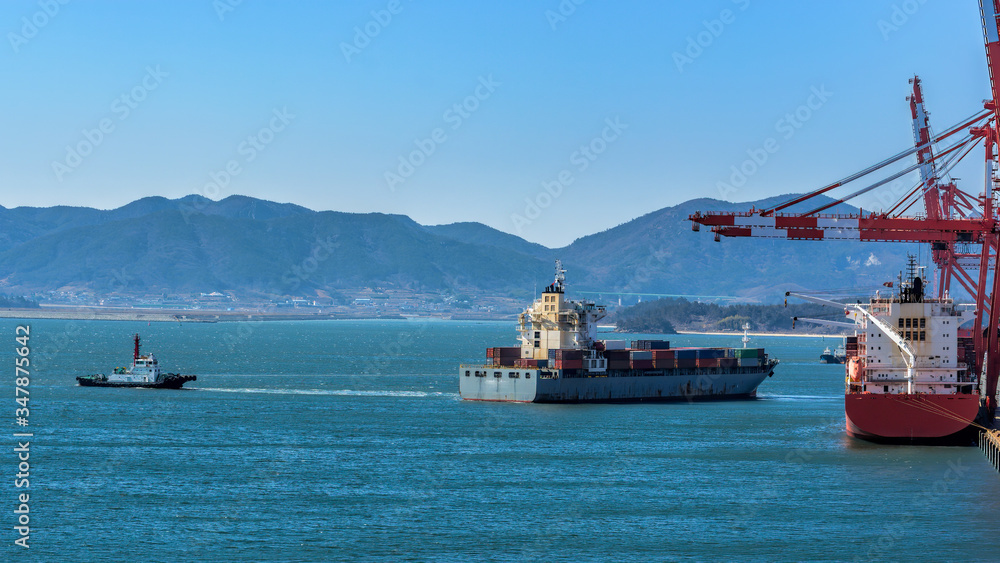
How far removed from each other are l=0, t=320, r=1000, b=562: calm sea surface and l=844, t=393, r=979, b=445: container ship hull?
3.02 feet

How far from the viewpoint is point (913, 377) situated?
6066 cm

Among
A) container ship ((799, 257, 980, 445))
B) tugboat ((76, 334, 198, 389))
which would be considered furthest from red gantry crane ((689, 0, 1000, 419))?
tugboat ((76, 334, 198, 389))

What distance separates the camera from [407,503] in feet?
151

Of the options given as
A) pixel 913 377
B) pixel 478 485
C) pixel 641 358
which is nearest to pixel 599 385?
pixel 641 358

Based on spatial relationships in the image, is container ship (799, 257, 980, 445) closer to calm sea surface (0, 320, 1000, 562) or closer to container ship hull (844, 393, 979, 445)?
container ship hull (844, 393, 979, 445)

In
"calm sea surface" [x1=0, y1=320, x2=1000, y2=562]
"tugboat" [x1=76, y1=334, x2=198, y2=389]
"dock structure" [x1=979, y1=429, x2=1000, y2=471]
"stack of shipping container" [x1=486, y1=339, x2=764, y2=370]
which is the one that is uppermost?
"stack of shipping container" [x1=486, y1=339, x2=764, y2=370]

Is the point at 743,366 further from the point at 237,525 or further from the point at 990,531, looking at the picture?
the point at 237,525

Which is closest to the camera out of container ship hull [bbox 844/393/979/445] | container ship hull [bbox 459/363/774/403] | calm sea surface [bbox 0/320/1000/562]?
calm sea surface [bbox 0/320/1000/562]

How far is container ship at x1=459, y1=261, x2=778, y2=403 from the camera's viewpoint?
83.4 meters

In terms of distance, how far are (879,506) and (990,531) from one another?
4.74 metres

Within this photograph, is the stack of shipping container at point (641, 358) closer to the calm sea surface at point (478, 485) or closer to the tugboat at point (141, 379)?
the calm sea surface at point (478, 485)

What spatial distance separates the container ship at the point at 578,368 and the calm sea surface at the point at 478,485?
2031mm

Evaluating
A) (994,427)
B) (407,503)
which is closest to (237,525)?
(407,503)

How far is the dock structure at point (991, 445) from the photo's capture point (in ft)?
178
